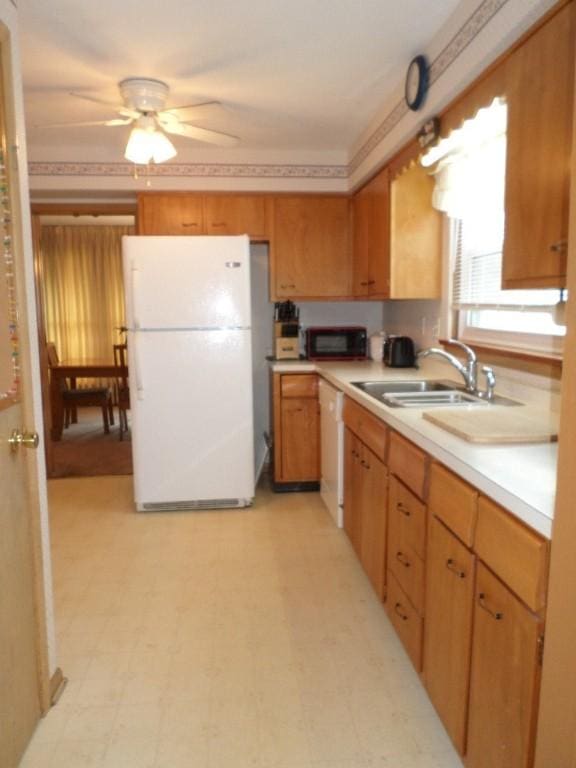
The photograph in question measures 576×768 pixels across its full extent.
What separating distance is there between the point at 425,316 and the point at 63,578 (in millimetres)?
2391

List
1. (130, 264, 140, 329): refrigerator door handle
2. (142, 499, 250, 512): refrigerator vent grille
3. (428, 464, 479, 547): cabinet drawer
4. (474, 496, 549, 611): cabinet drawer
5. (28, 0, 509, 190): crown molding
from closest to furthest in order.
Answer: (474, 496, 549, 611): cabinet drawer → (428, 464, 479, 547): cabinet drawer → (130, 264, 140, 329): refrigerator door handle → (142, 499, 250, 512): refrigerator vent grille → (28, 0, 509, 190): crown molding

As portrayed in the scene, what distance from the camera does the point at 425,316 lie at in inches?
130

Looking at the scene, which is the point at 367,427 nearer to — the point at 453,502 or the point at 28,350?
the point at 453,502

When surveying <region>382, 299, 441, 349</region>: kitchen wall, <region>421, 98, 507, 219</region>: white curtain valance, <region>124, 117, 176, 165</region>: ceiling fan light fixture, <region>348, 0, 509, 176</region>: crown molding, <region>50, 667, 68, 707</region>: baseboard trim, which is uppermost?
<region>348, 0, 509, 176</region>: crown molding

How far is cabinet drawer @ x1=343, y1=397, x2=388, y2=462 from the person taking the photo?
2148 mm

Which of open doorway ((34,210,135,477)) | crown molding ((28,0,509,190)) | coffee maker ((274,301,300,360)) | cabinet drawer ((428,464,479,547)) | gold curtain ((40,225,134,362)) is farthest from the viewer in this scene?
gold curtain ((40,225,134,362))

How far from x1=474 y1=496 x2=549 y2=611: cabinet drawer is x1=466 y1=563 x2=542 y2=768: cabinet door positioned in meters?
0.03

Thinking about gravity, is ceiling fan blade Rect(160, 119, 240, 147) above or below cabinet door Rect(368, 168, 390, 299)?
above

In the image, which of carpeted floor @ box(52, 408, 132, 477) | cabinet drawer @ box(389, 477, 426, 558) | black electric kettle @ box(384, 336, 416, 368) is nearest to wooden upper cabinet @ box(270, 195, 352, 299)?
black electric kettle @ box(384, 336, 416, 368)

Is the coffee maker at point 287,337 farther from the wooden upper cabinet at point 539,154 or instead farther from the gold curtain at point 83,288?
the gold curtain at point 83,288

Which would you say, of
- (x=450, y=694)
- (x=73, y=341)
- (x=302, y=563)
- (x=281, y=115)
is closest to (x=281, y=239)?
(x=281, y=115)

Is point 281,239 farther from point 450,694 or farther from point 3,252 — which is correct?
point 450,694

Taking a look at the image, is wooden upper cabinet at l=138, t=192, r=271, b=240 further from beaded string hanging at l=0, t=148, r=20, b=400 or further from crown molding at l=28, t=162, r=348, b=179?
beaded string hanging at l=0, t=148, r=20, b=400

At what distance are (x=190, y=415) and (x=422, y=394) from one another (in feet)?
4.88
